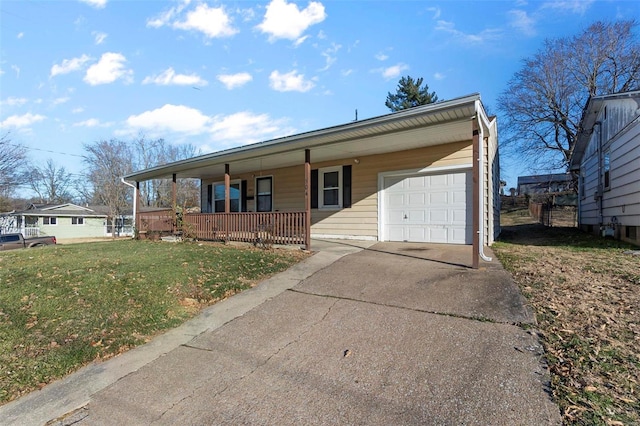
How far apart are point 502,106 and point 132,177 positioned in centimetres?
2559

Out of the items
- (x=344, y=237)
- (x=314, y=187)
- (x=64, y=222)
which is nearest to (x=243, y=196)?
(x=314, y=187)

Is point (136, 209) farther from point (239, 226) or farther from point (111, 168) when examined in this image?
point (111, 168)

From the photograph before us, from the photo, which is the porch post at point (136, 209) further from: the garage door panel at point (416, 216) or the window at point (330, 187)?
the garage door panel at point (416, 216)

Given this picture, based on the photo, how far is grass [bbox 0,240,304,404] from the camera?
134 inches

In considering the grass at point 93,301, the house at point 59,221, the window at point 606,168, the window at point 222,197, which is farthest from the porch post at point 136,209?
the house at point 59,221

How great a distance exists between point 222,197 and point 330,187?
18.7ft

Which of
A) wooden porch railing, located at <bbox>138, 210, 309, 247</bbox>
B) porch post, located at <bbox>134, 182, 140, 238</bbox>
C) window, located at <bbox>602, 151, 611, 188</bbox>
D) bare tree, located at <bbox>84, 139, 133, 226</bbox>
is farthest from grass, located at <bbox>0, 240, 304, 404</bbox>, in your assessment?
bare tree, located at <bbox>84, 139, 133, 226</bbox>

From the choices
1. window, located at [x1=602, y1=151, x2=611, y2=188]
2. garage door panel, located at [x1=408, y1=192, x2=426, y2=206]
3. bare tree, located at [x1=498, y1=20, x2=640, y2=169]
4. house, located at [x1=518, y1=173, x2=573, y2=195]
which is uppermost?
bare tree, located at [x1=498, y1=20, x2=640, y2=169]

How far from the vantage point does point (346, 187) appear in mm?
10516

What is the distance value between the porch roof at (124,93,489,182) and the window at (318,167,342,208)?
44 cm

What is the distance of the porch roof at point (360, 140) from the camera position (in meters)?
5.91

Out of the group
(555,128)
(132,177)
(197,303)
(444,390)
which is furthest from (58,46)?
(555,128)

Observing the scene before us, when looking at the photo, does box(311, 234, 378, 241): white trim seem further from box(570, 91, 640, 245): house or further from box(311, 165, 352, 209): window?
box(570, 91, 640, 245): house

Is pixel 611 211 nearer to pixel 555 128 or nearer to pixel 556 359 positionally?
pixel 556 359
